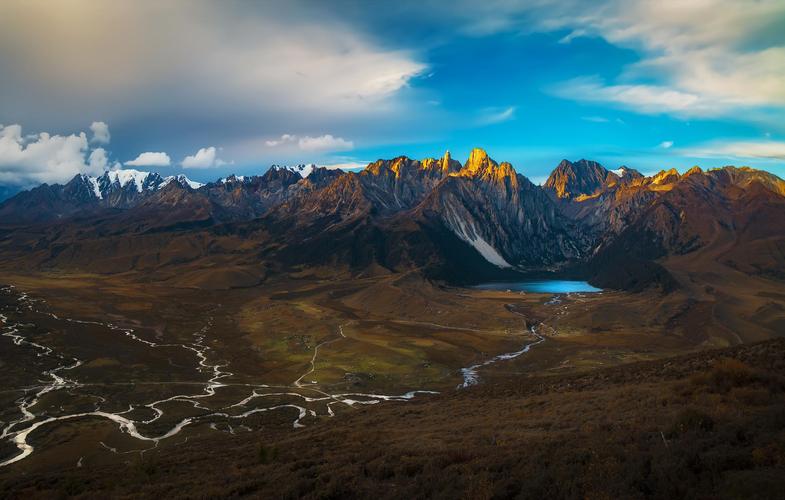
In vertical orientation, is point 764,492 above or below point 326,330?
above

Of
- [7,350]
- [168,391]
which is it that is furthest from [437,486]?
[7,350]

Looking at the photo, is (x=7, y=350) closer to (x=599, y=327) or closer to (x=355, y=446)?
(x=355, y=446)

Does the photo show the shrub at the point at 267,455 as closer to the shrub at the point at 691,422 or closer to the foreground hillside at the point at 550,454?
the foreground hillside at the point at 550,454

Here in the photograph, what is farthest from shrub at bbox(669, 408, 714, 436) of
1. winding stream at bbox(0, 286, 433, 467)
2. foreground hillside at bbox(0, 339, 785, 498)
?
winding stream at bbox(0, 286, 433, 467)

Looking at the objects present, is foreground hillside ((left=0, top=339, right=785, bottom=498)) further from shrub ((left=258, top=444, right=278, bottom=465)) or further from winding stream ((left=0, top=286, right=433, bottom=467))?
winding stream ((left=0, top=286, right=433, bottom=467))

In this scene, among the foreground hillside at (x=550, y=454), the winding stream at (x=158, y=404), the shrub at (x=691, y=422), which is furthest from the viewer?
the winding stream at (x=158, y=404)

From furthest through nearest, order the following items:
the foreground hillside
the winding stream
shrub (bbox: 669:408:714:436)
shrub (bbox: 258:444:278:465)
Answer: the winding stream → shrub (bbox: 258:444:278:465) → shrub (bbox: 669:408:714:436) → the foreground hillside

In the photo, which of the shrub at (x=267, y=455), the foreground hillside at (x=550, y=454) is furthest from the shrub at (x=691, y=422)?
the shrub at (x=267, y=455)

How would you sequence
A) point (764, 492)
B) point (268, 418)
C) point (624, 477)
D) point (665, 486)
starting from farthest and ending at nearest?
point (268, 418) → point (624, 477) → point (665, 486) → point (764, 492)

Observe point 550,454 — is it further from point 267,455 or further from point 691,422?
point 267,455
